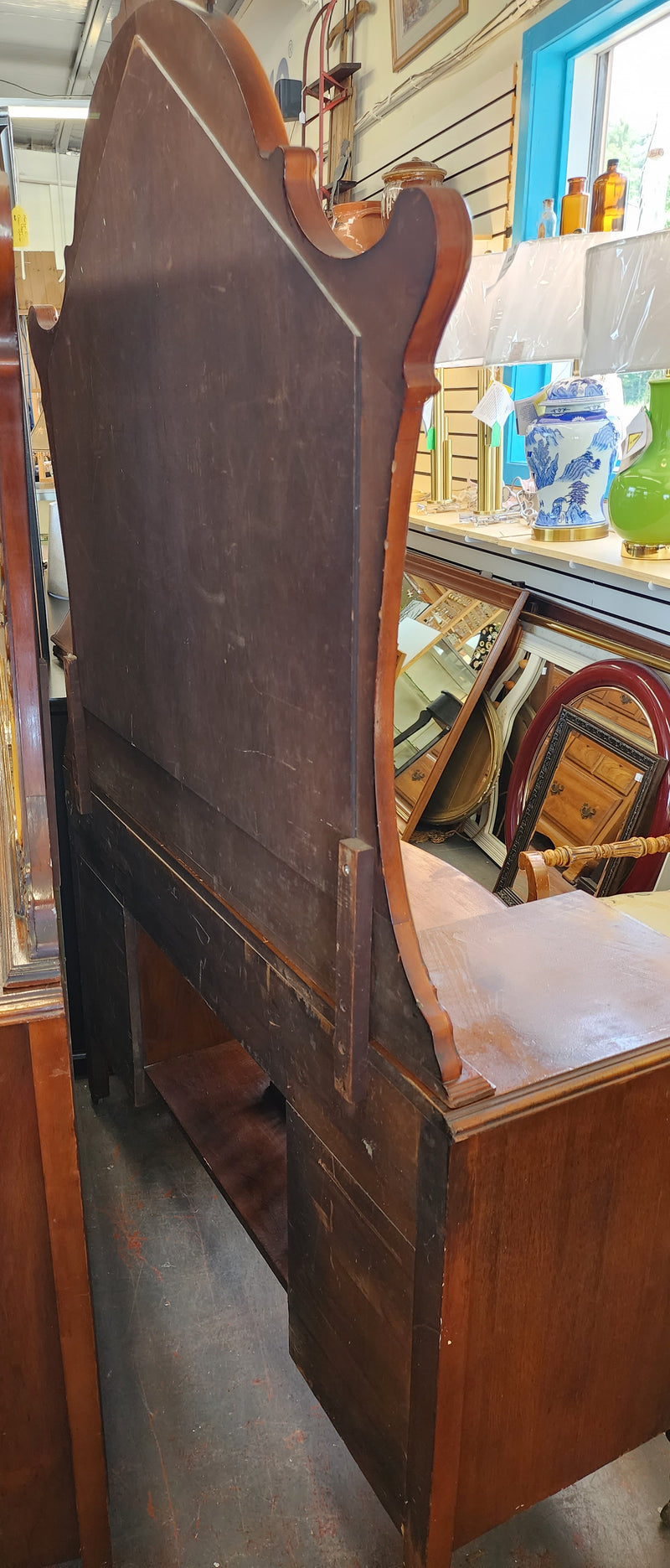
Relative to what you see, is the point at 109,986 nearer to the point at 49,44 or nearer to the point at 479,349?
the point at 479,349

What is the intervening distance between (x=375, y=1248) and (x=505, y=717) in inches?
93.2

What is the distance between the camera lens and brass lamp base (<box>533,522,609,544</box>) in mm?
2799

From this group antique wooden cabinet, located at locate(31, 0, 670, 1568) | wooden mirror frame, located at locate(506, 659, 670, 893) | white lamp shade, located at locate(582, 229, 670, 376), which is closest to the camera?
antique wooden cabinet, located at locate(31, 0, 670, 1568)

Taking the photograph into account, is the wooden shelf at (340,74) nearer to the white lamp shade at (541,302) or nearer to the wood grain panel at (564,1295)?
the white lamp shade at (541,302)

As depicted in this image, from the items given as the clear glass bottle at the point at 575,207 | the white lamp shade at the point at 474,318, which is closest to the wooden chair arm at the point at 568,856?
the white lamp shade at the point at 474,318

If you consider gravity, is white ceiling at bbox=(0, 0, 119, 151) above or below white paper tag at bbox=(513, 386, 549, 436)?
above

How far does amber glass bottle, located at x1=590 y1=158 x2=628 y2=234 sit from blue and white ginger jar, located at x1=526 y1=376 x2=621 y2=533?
1.26ft

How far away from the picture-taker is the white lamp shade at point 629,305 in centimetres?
196

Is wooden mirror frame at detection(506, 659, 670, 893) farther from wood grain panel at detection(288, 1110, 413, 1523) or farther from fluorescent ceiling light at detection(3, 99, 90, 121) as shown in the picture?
fluorescent ceiling light at detection(3, 99, 90, 121)

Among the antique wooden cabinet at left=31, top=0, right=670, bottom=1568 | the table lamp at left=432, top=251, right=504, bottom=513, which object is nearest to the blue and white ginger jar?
the table lamp at left=432, top=251, right=504, bottom=513

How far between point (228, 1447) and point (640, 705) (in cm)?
181

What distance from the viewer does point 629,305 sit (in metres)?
2.03

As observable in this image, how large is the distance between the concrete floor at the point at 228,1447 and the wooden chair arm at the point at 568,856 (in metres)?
0.87

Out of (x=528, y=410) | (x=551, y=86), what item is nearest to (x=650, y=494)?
(x=528, y=410)
